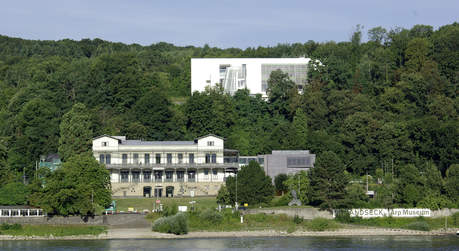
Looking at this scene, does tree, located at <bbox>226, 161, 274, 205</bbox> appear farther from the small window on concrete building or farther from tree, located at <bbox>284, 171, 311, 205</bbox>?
the small window on concrete building

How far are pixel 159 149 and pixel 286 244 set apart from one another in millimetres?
30469

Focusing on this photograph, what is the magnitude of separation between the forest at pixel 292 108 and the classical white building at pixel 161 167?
17.0 feet

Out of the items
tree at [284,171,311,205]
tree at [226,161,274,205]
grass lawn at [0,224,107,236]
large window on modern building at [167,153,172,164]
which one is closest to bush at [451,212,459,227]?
tree at [284,171,311,205]

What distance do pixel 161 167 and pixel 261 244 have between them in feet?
93.5

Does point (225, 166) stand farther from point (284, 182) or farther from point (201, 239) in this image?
point (201, 239)

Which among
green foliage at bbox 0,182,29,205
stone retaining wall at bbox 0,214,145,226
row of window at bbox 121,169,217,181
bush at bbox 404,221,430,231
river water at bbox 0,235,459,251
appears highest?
row of window at bbox 121,169,217,181

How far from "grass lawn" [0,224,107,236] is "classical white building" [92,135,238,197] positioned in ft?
62.9

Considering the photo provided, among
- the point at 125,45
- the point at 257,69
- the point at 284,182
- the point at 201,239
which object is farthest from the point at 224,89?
the point at 125,45

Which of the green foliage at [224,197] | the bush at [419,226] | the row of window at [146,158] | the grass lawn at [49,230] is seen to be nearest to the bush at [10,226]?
the grass lawn at [49,230]

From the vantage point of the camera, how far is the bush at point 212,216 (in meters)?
85.4

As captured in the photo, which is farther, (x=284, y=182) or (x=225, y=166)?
(x=225, y=166)

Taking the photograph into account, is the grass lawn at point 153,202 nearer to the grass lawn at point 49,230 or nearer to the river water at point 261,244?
the grass lawn at point 49,230

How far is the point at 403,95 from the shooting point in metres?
121

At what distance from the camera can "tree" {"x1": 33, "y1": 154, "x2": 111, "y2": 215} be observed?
8431cm
